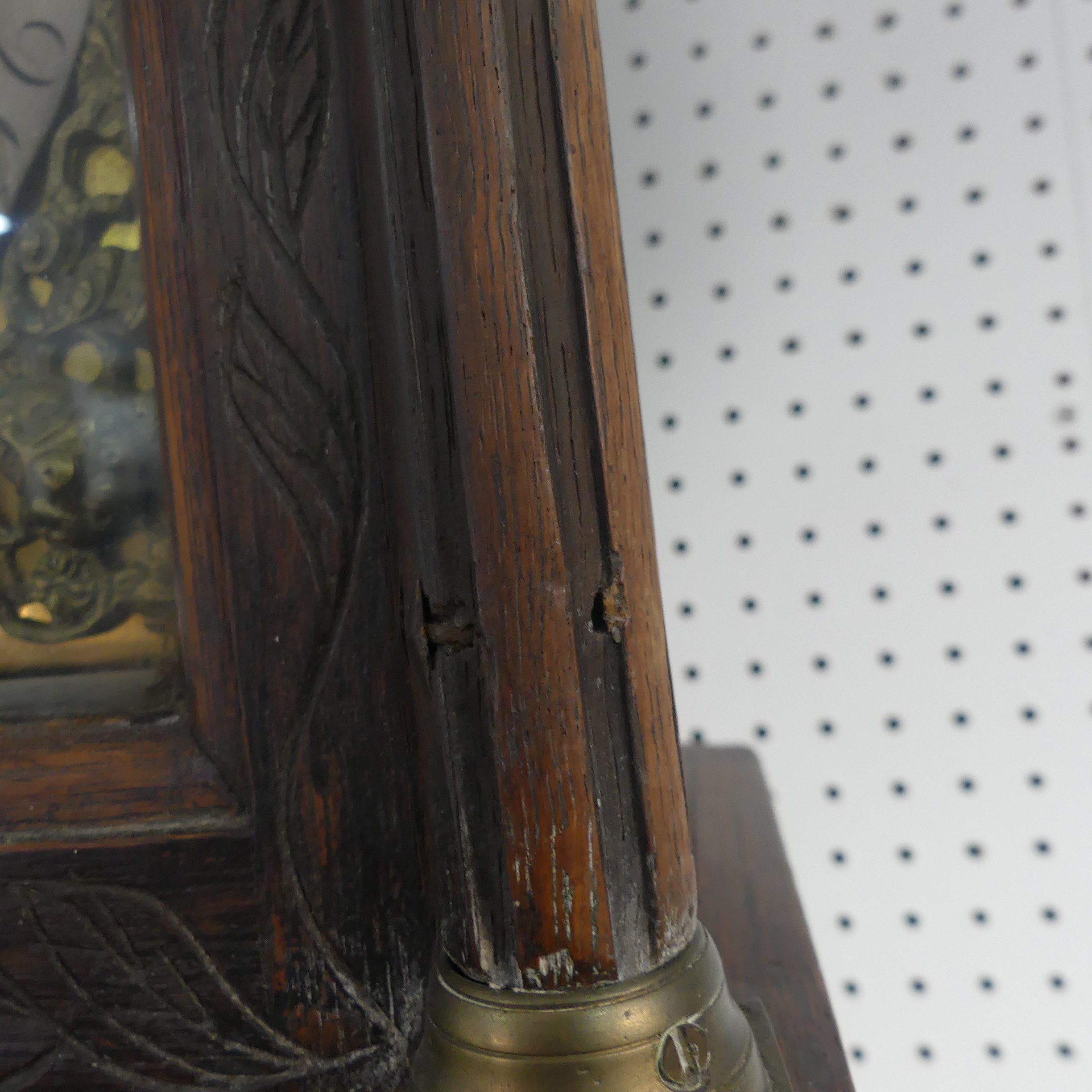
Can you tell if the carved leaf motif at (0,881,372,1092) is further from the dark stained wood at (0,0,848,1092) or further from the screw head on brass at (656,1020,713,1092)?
the screw head on brass at (656,1020,713,1092)

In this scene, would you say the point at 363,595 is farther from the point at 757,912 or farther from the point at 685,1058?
the point at 757,912

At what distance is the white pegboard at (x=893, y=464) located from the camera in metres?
0.69

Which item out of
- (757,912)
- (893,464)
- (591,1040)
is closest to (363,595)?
(591,1040)

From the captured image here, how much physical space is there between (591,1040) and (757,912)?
246 mm

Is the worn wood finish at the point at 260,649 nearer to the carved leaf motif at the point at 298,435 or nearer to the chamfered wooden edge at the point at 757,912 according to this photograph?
the carved leaf motif at the point at 298,435

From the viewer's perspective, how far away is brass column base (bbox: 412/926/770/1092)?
10.7 inches

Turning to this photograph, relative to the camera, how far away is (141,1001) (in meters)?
0.33

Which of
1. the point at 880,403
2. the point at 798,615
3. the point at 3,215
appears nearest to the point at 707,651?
the point at 798,615

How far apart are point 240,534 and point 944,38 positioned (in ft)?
2.31

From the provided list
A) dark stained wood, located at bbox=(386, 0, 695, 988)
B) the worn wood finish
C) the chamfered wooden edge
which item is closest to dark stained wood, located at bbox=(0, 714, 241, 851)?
the worn wood finish

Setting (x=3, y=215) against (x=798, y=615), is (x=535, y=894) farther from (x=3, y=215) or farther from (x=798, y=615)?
(x=798, y=615)

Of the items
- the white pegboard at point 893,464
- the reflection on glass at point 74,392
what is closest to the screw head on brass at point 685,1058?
the reflection on glass at point 74,392

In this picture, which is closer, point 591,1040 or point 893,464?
point 591,1040

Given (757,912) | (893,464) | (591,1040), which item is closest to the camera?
(591,1040)
